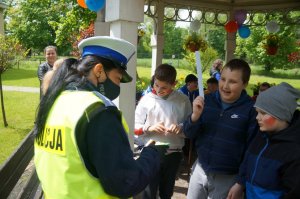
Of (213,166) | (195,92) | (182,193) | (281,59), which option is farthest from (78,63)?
(281,59)

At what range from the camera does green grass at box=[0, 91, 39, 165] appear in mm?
6682

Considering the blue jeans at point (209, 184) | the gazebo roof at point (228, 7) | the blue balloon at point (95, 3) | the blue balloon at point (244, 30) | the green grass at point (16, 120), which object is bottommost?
the green grass at point (16, 120)

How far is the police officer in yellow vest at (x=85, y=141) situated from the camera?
1297mm

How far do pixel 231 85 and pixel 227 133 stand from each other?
1.17ft

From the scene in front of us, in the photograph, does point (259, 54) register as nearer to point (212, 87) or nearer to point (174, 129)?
point (212, 87)

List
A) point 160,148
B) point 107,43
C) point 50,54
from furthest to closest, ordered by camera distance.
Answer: point 50,54 < point 160,148 < point 107,43

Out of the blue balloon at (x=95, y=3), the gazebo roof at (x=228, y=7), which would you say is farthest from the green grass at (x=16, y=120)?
the gazebo roof at (x=228, y=7)

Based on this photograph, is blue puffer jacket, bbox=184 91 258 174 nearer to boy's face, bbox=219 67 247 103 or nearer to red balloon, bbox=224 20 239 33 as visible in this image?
boy's face, bbox=219 67 247 103

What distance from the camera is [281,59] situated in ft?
129

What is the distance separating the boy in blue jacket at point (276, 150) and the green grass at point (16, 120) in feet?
16.3

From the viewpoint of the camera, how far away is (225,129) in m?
2.30

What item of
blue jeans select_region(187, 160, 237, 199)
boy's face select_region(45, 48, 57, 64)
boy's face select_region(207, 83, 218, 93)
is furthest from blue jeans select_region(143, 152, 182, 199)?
boy's face select_region(45, 48, 57, 64)

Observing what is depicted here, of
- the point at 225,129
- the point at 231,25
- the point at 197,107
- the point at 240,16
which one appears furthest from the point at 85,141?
the point at 240,16

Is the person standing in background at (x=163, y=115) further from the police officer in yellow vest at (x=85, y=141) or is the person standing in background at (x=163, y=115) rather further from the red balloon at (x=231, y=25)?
the red balloon at (x=231, y=25)
